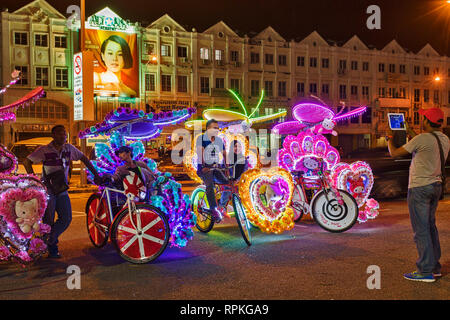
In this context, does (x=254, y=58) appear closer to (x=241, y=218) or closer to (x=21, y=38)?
(x=21, y=38)

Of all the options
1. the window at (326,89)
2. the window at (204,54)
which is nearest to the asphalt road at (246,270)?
the window at (204,54)

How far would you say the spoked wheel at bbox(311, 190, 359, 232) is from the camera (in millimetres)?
7715

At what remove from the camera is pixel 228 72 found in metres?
48.0

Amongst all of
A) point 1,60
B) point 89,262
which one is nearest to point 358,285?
point 89,262

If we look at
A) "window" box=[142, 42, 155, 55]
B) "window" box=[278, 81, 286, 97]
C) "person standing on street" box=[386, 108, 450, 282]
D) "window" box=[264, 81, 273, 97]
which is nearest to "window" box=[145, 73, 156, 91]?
"window" box=[142, 42, 155, 55]

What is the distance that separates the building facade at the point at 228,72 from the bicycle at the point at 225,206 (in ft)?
91.1

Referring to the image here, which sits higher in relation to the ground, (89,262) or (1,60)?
(1,60)

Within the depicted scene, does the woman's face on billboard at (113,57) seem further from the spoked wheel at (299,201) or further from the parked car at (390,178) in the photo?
the spoked wheel at (299,201)
